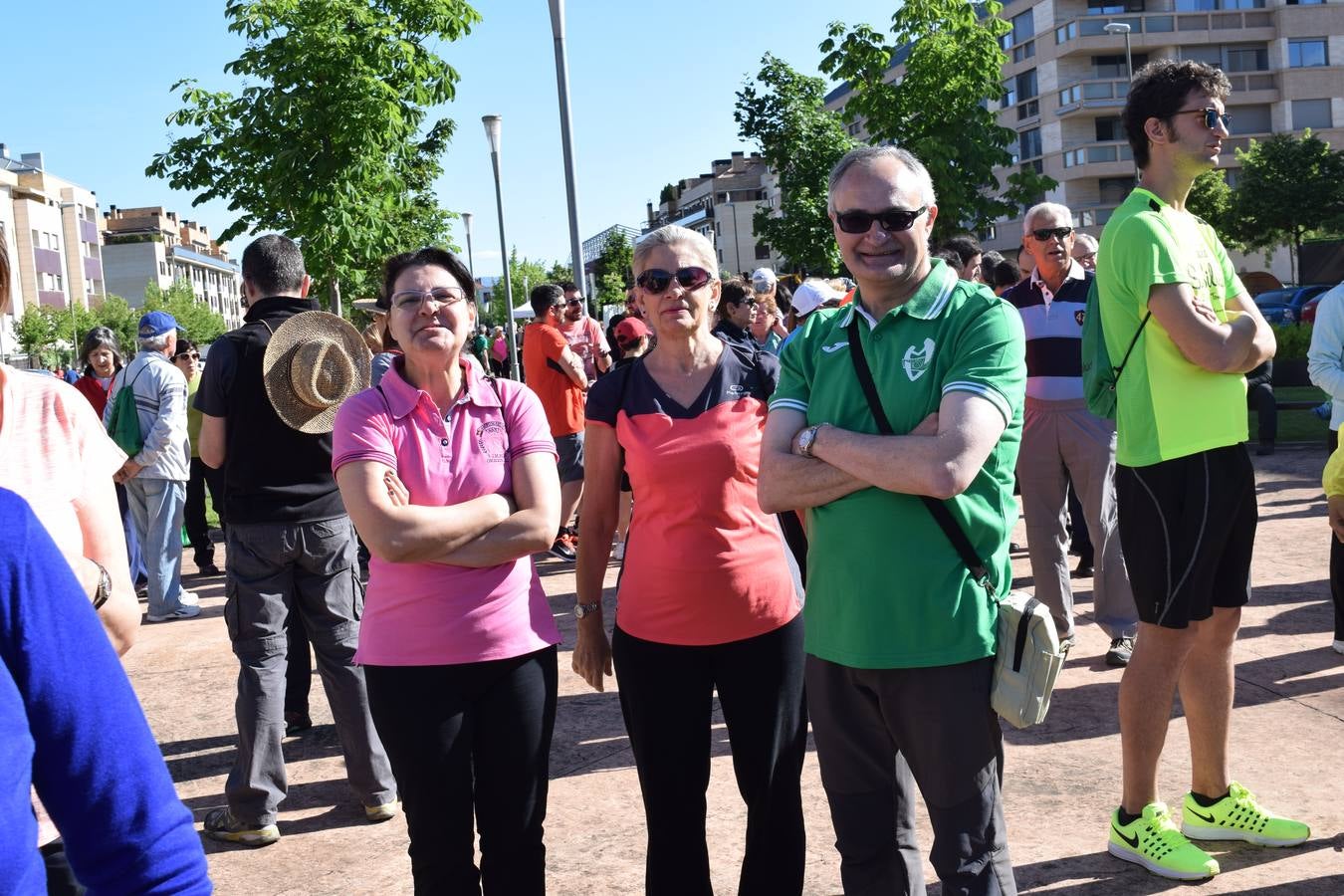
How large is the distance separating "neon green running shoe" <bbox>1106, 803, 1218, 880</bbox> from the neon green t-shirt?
3.65 feet

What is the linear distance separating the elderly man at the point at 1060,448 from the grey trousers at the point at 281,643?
348cm

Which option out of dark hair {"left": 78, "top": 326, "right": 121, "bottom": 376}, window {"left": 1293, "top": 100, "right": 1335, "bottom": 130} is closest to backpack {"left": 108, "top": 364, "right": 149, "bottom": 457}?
dark hair {"left": 78, "top": 326, "right": 121, "bottom": 376}

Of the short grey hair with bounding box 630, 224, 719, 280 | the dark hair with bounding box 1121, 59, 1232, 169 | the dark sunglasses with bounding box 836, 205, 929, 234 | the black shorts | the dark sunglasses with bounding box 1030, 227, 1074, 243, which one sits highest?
the dark hair with bounding box 1121, 59, 1232, 169

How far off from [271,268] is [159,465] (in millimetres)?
4737

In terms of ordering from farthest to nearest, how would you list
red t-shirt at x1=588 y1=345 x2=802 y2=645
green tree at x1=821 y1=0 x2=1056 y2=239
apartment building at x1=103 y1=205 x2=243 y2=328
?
apartment building at x1=103 y1=205 x2=243 y2=328, green tree at x1=821 y1=0 x2=1056 y2=239, red t-shirt at x1=588 y1=345 x2=802 y2=645

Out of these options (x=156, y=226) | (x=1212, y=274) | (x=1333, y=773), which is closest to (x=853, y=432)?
(x=1212, y=274)

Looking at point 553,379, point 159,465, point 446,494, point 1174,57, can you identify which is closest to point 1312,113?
point 1174,57

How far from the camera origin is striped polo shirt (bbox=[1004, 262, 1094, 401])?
659 cm

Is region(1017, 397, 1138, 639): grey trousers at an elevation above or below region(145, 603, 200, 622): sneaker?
above

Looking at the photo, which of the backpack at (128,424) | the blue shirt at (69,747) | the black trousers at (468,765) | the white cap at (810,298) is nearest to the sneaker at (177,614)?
the backpack at (128,424)

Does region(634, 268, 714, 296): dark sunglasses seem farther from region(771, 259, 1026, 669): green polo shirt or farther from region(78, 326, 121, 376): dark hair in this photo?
region(78, 326, 121, 376): dark hair

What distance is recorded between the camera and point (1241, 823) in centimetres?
394

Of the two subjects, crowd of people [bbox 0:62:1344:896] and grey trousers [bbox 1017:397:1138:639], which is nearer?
crowd of people [bbox 0:62:1344:896]

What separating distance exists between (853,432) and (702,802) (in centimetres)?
131
